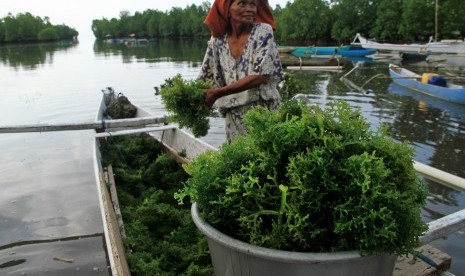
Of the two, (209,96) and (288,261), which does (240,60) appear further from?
(288,261)

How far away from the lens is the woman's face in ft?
9.98

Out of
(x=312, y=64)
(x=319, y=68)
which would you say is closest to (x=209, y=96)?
(x=319, y=68)

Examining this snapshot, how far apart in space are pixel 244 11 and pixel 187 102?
32.3 inches

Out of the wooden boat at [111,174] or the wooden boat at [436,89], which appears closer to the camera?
the wooden boat at [111,174]

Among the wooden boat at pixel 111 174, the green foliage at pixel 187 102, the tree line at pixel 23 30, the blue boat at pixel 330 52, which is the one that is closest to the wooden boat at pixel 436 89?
the wooden boat at pixel 111 174

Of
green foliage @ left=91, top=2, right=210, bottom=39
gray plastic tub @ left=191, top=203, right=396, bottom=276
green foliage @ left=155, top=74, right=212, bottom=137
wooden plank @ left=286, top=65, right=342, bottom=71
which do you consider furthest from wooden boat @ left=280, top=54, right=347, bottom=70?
green foliage @ left=91, top=2, right=210, bottom=39

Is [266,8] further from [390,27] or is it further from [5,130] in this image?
[390,27]

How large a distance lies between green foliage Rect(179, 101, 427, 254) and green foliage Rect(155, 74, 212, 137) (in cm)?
137

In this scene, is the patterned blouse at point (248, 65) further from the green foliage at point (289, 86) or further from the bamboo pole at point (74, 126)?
the bamboo pole at point (74, 126)

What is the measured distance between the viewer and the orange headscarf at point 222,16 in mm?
3215

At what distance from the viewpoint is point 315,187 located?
1611 mm

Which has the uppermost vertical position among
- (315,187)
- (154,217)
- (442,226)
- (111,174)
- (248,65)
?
(248,65)

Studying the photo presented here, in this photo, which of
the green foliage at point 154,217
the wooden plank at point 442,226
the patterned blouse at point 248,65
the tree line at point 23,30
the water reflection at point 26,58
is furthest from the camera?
the tree line at point 23,30

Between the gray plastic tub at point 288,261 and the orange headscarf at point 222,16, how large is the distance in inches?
76.8
